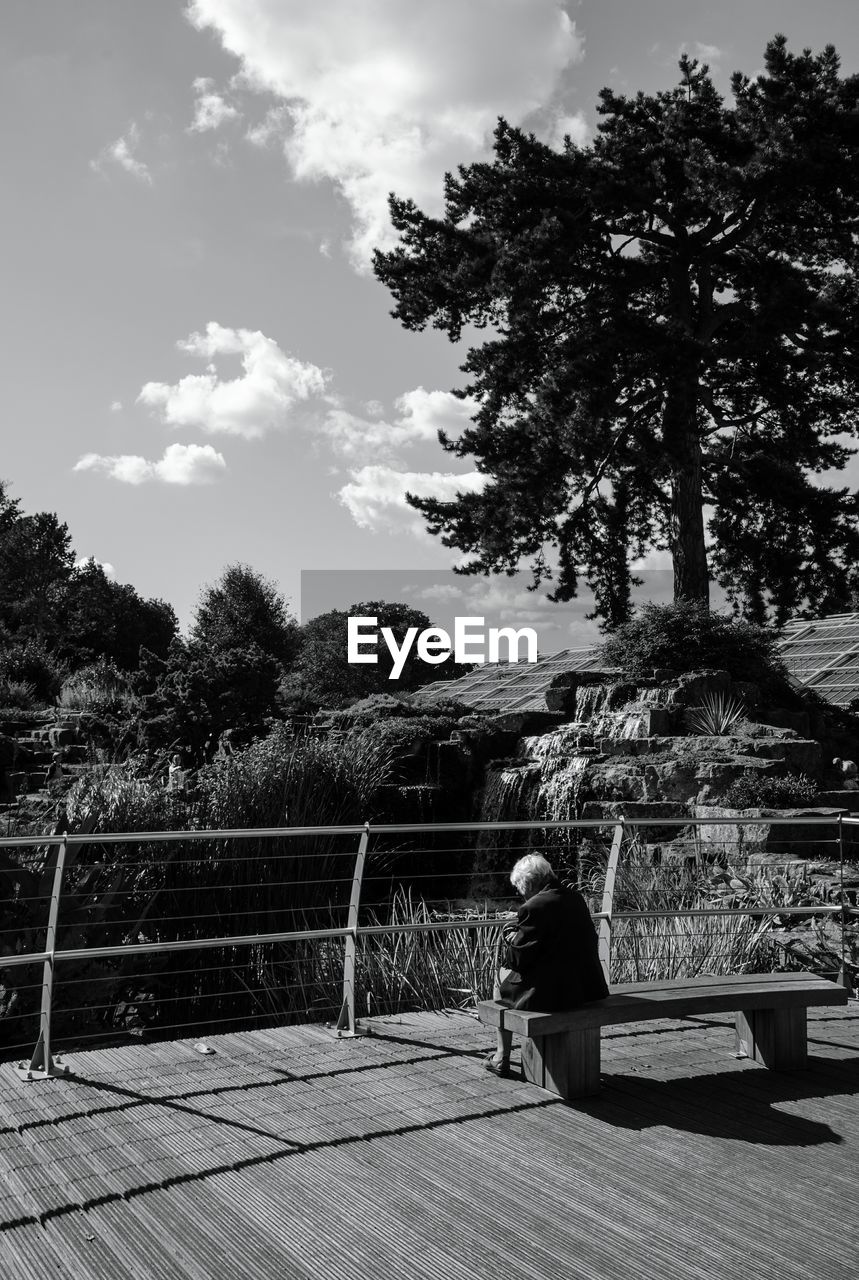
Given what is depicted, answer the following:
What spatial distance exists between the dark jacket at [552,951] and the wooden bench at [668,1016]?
8 centimetres

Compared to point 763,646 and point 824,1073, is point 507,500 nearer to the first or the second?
point 763,646

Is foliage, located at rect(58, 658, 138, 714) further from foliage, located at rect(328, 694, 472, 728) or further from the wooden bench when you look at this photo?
the wooden bench

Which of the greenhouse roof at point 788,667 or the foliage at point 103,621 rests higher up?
the foliage at point 103,621

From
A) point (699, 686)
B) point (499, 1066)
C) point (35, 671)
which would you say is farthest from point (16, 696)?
point (499, 1066)

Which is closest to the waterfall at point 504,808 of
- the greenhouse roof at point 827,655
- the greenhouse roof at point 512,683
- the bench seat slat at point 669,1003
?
the greenhouse roof at point 512,683

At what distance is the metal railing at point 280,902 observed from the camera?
Result: 5199mm

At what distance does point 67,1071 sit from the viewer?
522 centimetres

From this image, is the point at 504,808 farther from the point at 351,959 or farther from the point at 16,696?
the point at 16,696

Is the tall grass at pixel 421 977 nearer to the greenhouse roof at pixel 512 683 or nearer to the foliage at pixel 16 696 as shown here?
the greenhouse roof at pixel 512 683

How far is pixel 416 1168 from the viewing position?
414 centimetres

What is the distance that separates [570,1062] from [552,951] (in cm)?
47

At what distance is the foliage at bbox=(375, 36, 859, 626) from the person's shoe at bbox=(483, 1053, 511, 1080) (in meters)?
14.9

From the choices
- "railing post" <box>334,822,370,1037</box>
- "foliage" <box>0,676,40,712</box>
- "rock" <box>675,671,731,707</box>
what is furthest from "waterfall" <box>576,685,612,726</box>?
"foliage" <box>0,676,40,712</box>

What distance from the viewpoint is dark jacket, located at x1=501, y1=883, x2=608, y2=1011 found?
4973 mm
